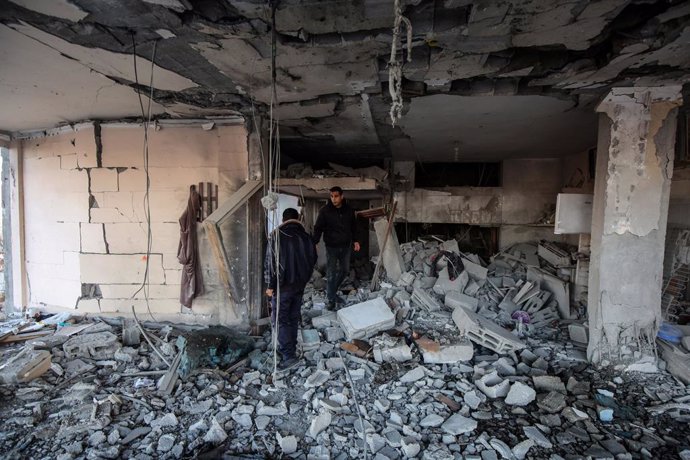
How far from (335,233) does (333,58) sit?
2693 millimetres

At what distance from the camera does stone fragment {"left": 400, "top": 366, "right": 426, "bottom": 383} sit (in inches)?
123

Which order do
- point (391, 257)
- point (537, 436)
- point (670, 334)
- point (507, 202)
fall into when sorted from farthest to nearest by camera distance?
point (507, 202) < point (391, 257) < point (670, 334) < point (537, 436)

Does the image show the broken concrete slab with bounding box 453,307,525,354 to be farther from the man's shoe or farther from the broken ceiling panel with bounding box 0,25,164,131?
the broken ceiling panel with bounding box 0,25,164,131

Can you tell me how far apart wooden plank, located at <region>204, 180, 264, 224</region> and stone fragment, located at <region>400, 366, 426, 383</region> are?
2.51 meters

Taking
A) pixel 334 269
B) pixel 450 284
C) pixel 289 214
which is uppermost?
pixel 289 214

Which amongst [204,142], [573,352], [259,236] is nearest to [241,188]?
[259,236]

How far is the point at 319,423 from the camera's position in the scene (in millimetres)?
2508

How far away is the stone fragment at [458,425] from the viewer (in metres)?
2.46

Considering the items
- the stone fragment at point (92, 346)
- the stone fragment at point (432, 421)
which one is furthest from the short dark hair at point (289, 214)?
the stone fragment at point (92, 346)

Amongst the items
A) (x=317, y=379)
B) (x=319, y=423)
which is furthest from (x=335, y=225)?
(x=319, y=423)

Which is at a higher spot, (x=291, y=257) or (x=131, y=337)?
(x=291, y=257)

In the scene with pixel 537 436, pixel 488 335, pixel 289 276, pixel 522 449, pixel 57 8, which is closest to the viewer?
pixel 57 8

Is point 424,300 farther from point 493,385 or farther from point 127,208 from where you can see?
point 127,208

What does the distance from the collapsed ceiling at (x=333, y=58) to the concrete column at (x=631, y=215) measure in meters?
0.26
